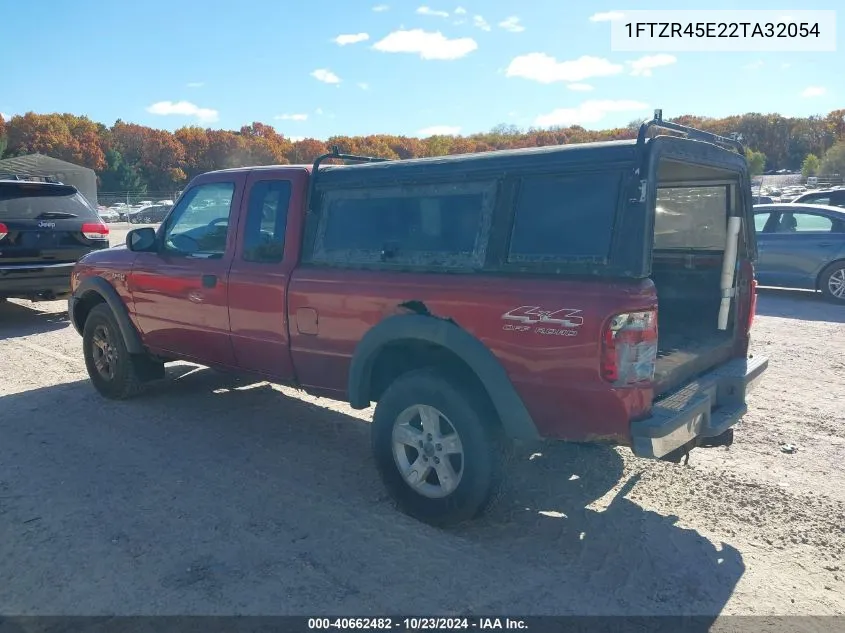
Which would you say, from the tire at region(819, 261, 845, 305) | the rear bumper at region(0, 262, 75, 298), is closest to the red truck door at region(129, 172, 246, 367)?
the rear bumper at region(0, 262, 75, 298)

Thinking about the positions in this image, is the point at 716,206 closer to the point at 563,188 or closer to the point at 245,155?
the point at 563,188

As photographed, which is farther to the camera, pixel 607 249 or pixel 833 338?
pixel 833 338

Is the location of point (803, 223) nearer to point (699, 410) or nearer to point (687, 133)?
point (687, 133)

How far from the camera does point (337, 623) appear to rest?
286cm

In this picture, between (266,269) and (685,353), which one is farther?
(266,269)

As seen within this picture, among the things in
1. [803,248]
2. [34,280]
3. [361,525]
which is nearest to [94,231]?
[34,280]

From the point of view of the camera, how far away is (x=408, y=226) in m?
3.89

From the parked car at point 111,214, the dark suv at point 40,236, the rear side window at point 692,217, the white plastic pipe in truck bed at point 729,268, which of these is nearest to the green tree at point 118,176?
the parked car at point 111,214

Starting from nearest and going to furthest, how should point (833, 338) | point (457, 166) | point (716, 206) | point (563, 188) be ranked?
point (563, 188), point (457, 166), point (716, 206), point (833, 338)

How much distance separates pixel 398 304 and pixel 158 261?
2565 mm

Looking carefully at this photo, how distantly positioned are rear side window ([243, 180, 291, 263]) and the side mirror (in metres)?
1.09

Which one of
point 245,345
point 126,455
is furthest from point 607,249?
point 126,455

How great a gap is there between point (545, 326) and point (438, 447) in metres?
0.95

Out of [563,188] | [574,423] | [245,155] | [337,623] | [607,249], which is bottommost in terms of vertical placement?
[337,623]
